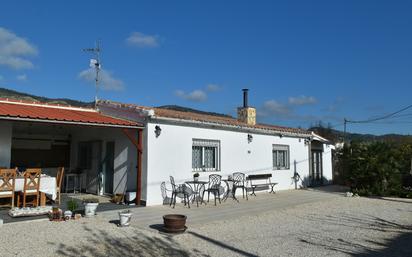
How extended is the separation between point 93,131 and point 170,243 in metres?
8.46

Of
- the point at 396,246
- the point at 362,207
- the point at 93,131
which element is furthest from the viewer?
the point at 93,131

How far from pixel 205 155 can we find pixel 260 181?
11.5 ft

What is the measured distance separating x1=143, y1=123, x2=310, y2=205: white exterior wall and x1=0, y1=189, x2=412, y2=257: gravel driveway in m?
2.70

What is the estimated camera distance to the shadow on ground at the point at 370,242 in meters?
6.49

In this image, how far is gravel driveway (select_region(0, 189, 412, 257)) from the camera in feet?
21.1

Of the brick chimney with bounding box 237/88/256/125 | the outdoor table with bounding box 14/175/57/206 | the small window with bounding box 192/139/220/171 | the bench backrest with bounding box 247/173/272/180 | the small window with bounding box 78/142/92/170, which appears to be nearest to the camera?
the outdoor table with bounding box 14/175/57/206

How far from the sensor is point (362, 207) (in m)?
12.2

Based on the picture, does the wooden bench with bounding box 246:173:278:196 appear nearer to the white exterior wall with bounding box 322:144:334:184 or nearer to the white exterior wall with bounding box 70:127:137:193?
the white exterior wall with bounding box 70:127:137:193

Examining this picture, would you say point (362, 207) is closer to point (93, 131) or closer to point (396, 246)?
point (396, 246)

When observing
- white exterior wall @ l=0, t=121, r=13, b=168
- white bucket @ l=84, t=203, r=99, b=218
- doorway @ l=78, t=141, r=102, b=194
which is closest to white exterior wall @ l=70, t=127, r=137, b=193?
doorway @ l=78, t=141, r=102, b=194

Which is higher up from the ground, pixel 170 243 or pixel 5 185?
pixel 5 185

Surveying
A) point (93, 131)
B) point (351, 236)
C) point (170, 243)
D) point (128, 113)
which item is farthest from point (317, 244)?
point (93, 131)

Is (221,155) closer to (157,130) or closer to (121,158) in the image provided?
(157,130)

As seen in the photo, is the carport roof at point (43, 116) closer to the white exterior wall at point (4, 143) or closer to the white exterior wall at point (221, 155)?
the white exterior wall at point (4, 143)
